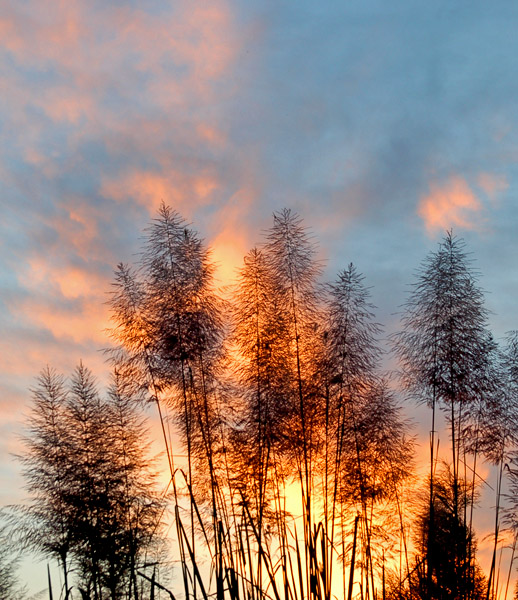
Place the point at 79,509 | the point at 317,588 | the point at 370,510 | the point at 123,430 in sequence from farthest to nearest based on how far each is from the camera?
the point at 123,430
the point at 79,509
the point at 370,510
the point at 317,588

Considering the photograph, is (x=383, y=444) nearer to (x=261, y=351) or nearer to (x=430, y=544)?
(x=261, y=351)

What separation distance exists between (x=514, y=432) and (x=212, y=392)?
2791 millimetres

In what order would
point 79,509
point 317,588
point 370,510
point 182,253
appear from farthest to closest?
point 79,509 → point 370,510 → point 182,253 → point 317,588

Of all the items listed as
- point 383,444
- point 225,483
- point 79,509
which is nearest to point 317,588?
point 225,483

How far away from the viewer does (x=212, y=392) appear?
5695 millimetres

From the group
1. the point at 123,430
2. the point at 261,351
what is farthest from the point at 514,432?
the point at 123,430

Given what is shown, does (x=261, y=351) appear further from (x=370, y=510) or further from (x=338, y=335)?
(x=370, y=510)

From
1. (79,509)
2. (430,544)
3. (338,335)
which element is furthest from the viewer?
(79,509)

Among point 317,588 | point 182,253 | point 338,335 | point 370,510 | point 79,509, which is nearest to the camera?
point 317,588

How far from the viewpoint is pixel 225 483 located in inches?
214

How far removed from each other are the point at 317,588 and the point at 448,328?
117 inches

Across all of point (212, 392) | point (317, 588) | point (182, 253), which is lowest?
point (317, 588)

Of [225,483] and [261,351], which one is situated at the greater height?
[261,351]

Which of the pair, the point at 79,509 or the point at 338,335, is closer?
the point at 338,335
